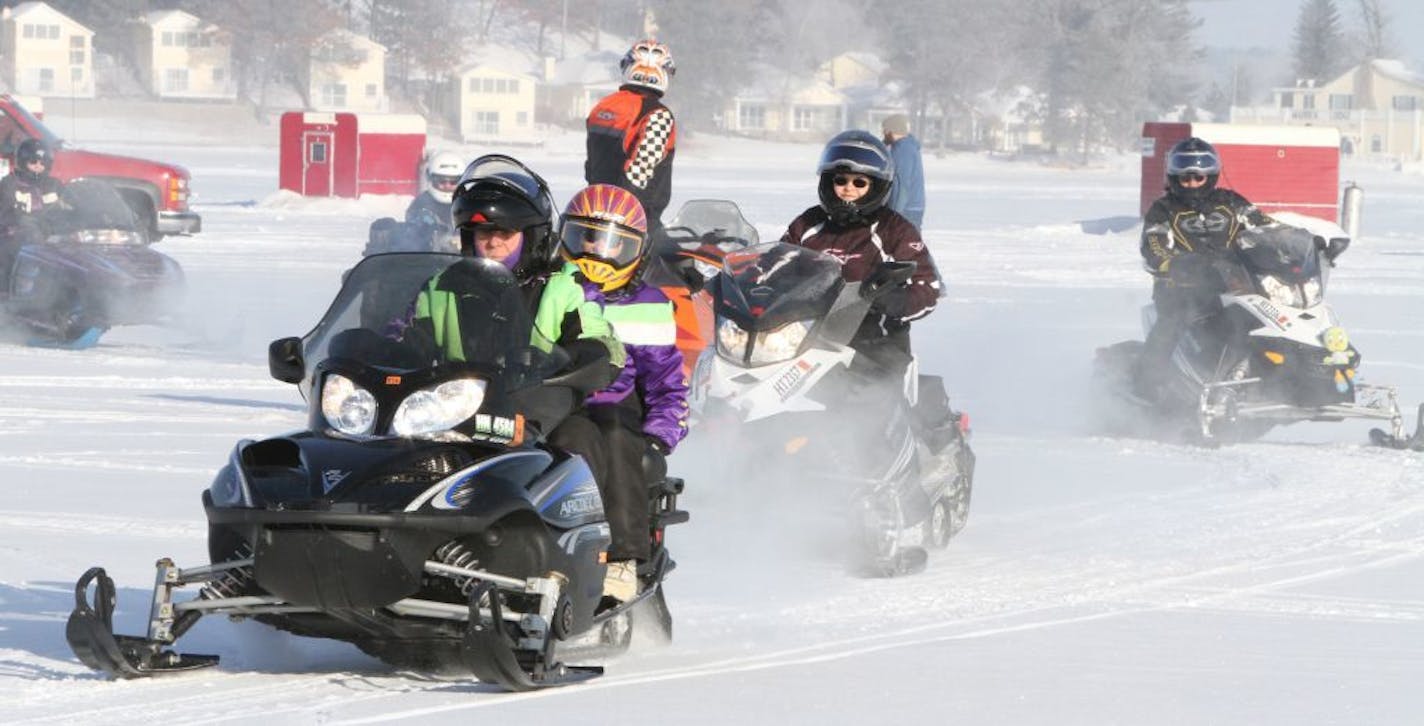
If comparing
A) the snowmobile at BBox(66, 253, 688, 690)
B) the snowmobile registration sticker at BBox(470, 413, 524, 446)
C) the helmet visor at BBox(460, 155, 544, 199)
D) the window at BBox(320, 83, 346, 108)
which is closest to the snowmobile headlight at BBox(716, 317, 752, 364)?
the helmet visor at BBox(460, 155, 544, 199)

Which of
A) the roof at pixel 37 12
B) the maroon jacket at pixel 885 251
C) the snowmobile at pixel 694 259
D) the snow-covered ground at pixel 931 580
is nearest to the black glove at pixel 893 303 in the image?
the maroon jacket at pixel 885 251

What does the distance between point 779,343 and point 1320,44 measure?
437 ft

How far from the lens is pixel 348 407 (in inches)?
229

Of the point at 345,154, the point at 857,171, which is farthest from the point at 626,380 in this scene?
the point at 345,154

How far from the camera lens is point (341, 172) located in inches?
1449

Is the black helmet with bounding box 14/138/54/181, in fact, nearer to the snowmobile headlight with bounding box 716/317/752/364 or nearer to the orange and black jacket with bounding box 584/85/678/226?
the orange and black jacket with bounding box 584/85/678/226

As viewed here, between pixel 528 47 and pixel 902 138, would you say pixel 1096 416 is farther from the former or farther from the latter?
pixel 528 47

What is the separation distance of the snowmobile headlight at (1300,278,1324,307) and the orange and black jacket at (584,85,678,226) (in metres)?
3.93

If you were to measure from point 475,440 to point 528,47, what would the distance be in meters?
123

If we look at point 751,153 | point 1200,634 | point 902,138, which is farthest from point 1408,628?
point 751,153

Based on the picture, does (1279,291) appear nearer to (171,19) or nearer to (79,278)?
(79,278)

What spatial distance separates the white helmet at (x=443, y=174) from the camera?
1390 centimetres

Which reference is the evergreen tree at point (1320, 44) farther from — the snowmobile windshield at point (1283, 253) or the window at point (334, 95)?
the snowmobile windshield at point (1283, 253)

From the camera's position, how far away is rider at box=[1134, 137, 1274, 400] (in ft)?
42.6
